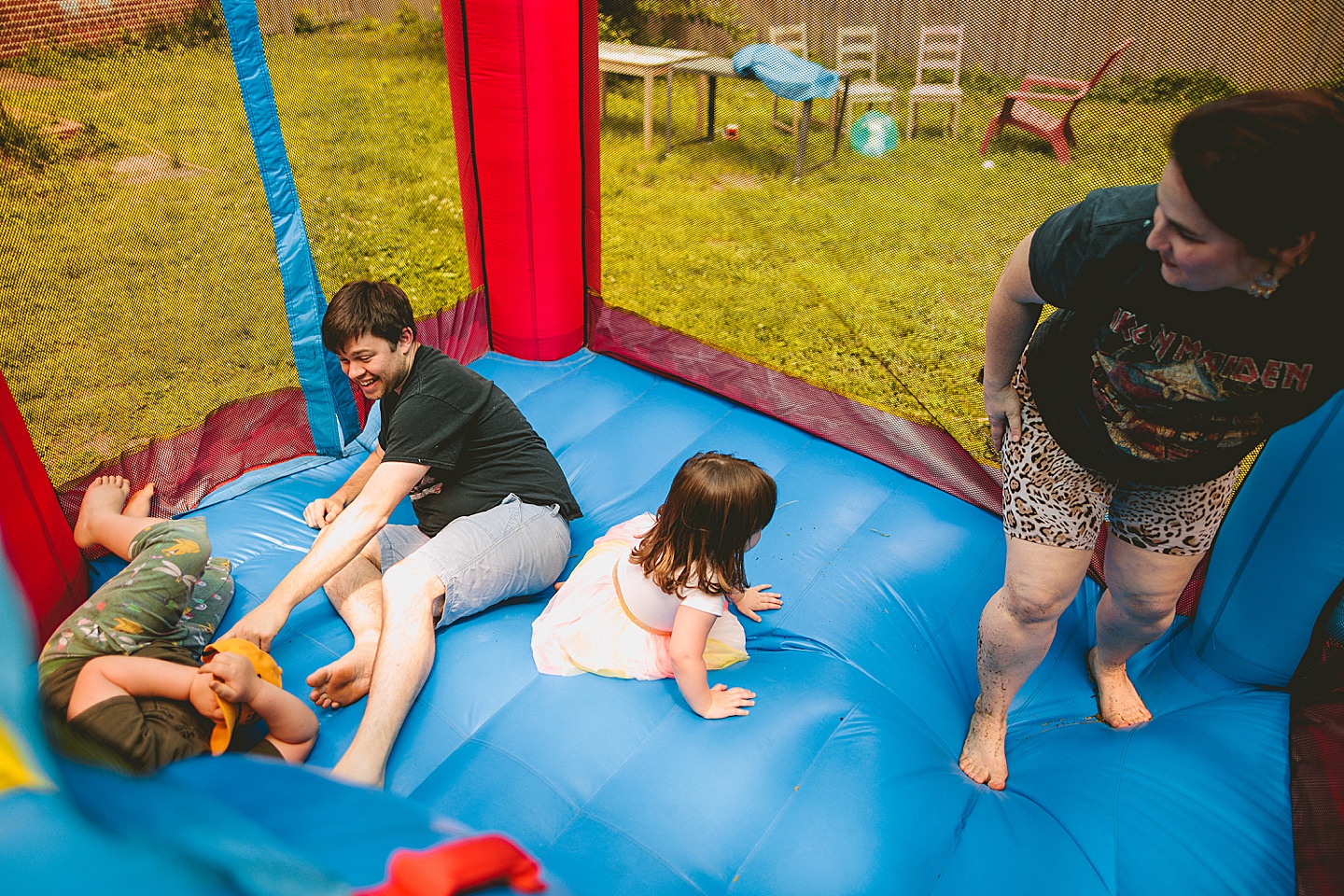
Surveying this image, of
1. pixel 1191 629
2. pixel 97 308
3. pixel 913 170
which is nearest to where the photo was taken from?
pixel 1191 629

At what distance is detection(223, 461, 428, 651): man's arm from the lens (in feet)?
5.21

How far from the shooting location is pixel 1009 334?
1.41m

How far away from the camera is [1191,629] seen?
5.99 ft

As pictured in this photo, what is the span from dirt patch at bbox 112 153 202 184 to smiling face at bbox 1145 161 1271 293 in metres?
2.11

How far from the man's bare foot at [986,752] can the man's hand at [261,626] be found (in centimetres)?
134

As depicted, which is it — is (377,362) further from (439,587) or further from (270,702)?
(270,702)

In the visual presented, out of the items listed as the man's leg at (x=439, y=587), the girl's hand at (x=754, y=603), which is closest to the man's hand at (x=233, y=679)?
the man's leg at (x=439, y=587)

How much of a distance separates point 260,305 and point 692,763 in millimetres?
1647

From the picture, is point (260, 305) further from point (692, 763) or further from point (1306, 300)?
point (1306, 300)

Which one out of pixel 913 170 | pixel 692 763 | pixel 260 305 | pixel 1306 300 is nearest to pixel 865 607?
pixel 692 763

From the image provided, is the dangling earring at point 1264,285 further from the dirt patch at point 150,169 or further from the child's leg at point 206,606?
the dirt patch at point 150,169

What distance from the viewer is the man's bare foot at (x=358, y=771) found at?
56.4 inches

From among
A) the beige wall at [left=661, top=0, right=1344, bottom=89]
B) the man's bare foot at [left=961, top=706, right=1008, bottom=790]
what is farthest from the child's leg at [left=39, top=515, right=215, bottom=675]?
the beige wall at [left=661, top=0, right=1344, bottom=89]

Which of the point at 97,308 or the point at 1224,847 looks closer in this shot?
the point at 1224,847
